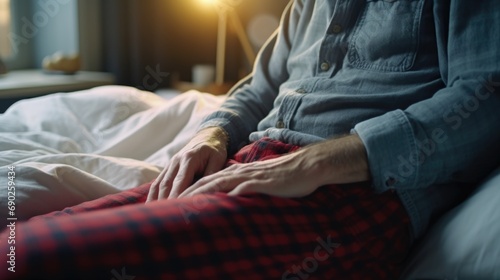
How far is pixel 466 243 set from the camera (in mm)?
601

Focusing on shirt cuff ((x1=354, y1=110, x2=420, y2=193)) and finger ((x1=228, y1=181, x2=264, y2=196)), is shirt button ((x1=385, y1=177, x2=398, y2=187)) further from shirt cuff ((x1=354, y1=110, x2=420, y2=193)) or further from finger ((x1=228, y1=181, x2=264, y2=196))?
finger ((x1=228, y1=181, x2=264, y2=196))

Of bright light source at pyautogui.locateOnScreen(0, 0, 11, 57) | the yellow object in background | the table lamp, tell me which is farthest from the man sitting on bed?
bright light source at pyautogui.locateOnScreen(0, 0, 11, 57)

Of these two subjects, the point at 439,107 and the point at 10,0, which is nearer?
the point at 439,107

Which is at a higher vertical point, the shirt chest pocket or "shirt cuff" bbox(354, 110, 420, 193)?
the shirt chest pocket

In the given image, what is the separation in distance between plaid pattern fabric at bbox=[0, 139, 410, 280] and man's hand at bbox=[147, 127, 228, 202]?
0.06 m

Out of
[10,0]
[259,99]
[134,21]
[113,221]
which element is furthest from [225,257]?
[10,0]

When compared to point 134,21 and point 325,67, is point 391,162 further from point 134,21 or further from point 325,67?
point 134,21

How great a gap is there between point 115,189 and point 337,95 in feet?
1.35

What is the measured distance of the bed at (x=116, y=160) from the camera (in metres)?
0.61

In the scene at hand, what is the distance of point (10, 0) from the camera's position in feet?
Result: 7.26

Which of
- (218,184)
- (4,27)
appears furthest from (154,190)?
(4,27)

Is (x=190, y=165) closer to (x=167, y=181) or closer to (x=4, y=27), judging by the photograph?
(x=167, y=181)

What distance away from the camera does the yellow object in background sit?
85.5 inches

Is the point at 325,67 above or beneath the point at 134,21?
above
